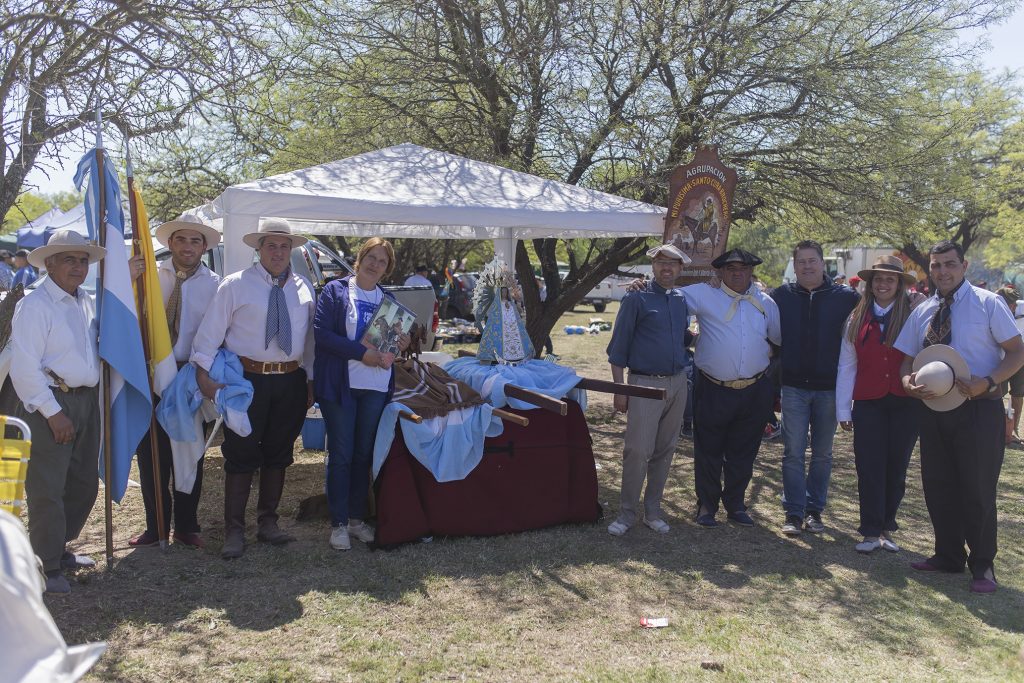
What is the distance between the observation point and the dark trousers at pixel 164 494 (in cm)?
507

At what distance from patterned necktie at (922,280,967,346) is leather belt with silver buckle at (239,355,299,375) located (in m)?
3.66

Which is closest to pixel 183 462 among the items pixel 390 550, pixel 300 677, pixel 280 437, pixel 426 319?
pixel 280 437

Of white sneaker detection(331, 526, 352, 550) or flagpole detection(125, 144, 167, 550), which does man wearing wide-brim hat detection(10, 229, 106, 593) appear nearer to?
flagpole detection(125, 144, 167, 550)

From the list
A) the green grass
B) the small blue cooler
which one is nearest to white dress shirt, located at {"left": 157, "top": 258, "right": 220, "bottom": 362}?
the green grass

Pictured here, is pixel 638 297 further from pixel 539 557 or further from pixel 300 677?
pixel 300 677

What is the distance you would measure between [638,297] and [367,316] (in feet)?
5.69

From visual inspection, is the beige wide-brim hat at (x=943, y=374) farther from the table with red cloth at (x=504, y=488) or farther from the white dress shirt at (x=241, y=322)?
the white dress shirt at (x=241, y=322)

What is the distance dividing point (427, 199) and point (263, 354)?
5.62ft

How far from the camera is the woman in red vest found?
522cm

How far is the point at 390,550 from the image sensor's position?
5.12 metres

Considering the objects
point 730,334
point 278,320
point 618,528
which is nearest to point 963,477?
point 730,334

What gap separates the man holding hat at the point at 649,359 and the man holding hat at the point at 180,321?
2549 millimetres

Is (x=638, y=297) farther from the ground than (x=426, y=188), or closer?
closer

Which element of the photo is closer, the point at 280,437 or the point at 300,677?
the point at 300,677
